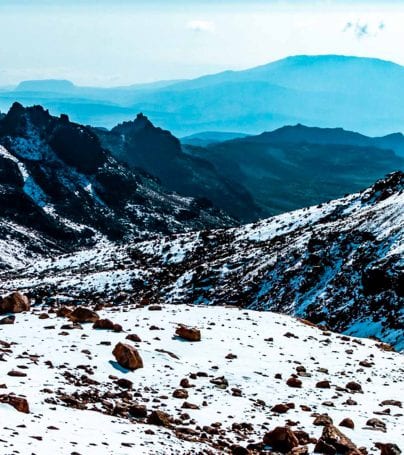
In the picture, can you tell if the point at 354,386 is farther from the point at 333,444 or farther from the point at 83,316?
the point at 83,316

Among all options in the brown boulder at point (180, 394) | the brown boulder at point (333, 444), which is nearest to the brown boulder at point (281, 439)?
the brown boulder at point (333, 444)

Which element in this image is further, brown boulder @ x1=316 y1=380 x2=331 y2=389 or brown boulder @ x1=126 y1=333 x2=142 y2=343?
brown boulder @ x1=126 y1=333 x2=142 y2=343

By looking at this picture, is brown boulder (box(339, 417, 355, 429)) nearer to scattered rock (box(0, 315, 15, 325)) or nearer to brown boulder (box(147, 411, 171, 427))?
brown boulder (box(147, 411, 171, 427))

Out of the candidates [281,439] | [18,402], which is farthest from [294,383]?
[18,402]

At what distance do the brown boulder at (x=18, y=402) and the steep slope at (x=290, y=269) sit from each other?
2703 centimetres

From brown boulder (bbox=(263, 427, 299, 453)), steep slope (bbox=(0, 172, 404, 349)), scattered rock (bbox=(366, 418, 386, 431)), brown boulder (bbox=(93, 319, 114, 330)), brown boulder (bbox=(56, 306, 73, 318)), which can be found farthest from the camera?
steep slope (bbox=(0, 172, 404, 349))

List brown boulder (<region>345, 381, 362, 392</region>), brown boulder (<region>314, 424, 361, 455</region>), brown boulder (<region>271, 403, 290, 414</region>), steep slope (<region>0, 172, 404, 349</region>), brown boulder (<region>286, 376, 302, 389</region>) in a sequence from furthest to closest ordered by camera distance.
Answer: steep slope (<region>0, 172, 404, 349</region>) → brown boulder (<region>345, 381, 362, 392</region>) → brown boulder (<region>286, 376, 302, 389</region>) → brown boulder (<region>271, 403, 290, 414</region>) → brown boulder (<region>314, 424, 361, 455</region>)

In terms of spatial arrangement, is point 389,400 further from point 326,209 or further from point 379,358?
point 326,209

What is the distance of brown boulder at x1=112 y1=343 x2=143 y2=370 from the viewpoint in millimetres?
19766

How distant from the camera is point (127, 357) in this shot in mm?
19828

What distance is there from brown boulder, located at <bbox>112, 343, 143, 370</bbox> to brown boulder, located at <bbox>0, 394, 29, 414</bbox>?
18.0ft

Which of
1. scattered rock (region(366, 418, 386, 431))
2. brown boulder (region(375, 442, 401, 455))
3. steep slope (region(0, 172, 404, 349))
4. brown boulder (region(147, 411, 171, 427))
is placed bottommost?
steep slope (region(0, 172, 404, 349))

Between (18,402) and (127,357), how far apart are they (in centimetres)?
574

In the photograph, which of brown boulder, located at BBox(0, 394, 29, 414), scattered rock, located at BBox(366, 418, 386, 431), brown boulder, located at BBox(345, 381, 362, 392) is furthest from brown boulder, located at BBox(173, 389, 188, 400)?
brown boulder, located at BBox(345, 381, 362, 392)
